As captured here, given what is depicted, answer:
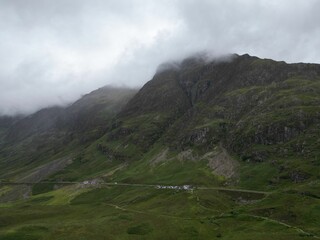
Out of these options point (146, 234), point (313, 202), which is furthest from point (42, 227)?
point (313, 202)

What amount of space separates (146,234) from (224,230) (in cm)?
3243

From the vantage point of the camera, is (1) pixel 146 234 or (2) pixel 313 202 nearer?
(1) pixel 146 234

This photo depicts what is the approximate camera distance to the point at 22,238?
176625 mm

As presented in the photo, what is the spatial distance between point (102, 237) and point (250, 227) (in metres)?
61.1

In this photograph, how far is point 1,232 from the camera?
18825 centimetres

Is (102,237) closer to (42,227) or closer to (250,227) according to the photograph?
(42,227)

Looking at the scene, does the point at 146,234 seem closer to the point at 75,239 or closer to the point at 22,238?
the point at 75,239

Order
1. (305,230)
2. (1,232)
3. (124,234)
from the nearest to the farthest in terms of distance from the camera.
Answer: (305,230)
(124,234)
(1,232)

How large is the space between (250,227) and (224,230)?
35.8ft

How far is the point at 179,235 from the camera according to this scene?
167 metres

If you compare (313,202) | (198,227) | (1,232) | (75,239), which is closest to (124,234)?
(75,239)

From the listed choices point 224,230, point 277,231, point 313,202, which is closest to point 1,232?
point 224,230

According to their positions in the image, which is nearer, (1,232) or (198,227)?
(198,227)

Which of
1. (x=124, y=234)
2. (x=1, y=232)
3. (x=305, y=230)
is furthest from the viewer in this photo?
(x=1, y=232)
